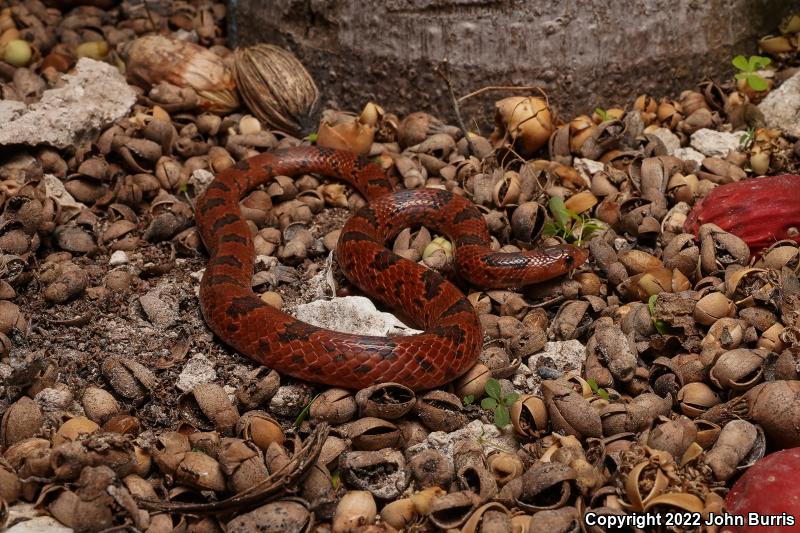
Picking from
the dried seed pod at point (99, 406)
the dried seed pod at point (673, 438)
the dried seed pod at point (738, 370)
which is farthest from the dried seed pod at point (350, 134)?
the dried seed pod at point (673, 438)

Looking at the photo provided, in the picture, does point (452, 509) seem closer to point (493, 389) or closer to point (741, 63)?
point (493, 389)

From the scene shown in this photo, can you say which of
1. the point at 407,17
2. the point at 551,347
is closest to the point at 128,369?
the point at 551,347

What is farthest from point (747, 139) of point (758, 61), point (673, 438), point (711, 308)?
point (673, 438)

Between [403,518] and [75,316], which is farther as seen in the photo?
[75,316]

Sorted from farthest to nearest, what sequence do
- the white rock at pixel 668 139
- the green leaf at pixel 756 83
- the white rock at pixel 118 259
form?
the green leaf at pixel 756 83, the white rock at pixel 668 139, the white rock at pixel 118 259

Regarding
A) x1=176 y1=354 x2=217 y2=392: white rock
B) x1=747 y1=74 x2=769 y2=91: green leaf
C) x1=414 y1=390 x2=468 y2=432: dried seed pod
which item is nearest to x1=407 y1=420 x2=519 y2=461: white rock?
x1=414 y1=390 x2=468 y2=432: dried seed pod

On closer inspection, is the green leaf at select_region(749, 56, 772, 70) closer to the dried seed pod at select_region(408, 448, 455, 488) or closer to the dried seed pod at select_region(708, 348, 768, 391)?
the dried seed pod at select_region(708, 348, 768, 391)

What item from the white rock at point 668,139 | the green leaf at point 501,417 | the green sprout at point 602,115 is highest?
the green sprout at point 602,115

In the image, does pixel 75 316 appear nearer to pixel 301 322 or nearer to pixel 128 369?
pixel 128 369

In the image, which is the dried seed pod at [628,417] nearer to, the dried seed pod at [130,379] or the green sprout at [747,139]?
the dried seed pod at [130,379]
